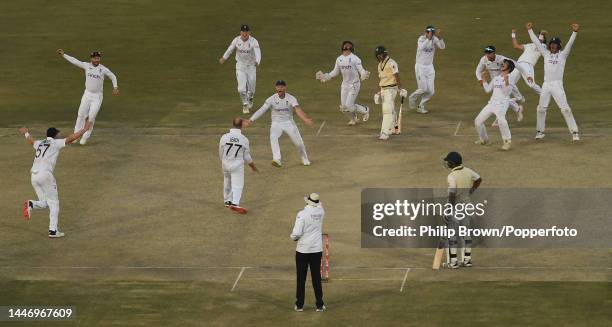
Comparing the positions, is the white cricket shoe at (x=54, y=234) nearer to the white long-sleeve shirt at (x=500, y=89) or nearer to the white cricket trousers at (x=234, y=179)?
the white cricket trousers at (x=234, y=179)

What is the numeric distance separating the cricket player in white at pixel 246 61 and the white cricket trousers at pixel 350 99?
3169 millimetres

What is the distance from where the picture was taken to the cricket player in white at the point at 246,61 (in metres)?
44.5

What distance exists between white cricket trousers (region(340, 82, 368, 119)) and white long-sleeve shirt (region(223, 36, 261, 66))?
3.17 meters

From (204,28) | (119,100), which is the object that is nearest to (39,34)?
(204,28)

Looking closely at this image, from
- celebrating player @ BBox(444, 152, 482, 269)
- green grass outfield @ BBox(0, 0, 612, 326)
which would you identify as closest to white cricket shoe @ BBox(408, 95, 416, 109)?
green grass outfield @ BBox(0, 0, 612, 326)

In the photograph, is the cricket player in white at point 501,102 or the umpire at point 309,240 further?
the cricket player in white at point 501,102

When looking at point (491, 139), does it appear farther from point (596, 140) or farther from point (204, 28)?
point (204, 28)

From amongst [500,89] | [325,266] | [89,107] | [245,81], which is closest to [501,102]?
[500,89]

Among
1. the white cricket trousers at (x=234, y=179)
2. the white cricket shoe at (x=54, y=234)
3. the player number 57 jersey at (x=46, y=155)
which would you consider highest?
the player number 57 jersey at (x=46, y=155)

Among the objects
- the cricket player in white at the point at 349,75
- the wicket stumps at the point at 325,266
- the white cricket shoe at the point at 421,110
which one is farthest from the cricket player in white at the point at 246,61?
the wicket stumps at the point at 325,266

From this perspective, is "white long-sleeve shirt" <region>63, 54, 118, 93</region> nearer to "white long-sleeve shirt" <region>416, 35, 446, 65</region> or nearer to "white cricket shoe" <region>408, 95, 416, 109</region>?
"white cricket shoe" <region>408, 95, 416, 109</region>

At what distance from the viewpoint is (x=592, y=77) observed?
4897cm

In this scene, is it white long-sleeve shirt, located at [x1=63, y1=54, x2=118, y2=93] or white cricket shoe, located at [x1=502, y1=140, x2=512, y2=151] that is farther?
white long-sleeve shirt, located at [x1=63, y1=54, x2=118, y2=93]

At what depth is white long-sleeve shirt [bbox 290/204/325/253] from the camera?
28891mm
